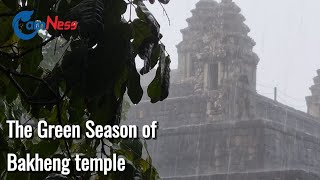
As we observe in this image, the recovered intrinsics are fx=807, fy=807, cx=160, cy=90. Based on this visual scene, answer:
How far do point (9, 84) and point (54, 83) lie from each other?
0.21m

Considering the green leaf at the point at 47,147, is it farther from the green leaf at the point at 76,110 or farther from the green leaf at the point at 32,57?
the green leaf at the point at 32,57

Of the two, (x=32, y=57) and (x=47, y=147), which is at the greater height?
(x=32, y=57)

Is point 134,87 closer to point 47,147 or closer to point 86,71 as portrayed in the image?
point 86,71

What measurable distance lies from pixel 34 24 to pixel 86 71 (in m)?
0.23

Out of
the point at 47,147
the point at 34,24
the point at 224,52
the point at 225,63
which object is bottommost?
the point at 47,147

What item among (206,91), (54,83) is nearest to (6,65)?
(54,83)

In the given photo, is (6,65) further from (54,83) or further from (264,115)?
(264,115)

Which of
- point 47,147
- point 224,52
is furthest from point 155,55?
point 224,52

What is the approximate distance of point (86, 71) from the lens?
70.6 inches

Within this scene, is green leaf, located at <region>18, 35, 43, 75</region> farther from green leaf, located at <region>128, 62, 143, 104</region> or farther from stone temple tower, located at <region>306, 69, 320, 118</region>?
stone temple tower, located at <region>306, 69, 320, 118</region>

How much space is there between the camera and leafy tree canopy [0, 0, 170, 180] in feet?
5.89

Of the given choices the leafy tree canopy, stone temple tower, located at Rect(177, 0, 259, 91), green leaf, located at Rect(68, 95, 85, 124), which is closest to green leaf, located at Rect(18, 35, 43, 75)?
the leafy tree canopy

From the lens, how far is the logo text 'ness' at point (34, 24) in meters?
1.81

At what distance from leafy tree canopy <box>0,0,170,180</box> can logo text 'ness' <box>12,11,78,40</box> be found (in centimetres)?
1
